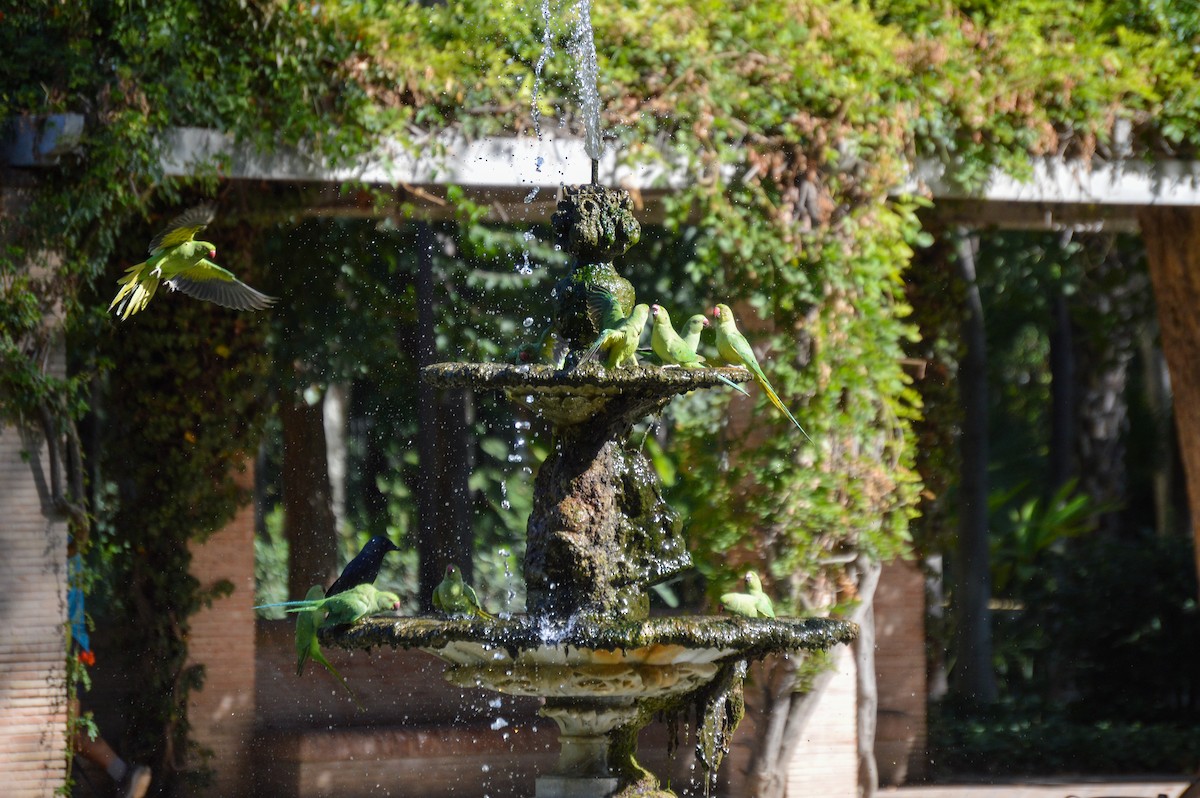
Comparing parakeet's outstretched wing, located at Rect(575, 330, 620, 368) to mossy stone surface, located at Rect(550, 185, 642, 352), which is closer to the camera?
parakeet's outstretched wing, located at Rect(575, 330, 620, 368)

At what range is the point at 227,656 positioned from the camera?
833 cm

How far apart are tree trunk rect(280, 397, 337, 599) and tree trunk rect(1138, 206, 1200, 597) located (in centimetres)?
554

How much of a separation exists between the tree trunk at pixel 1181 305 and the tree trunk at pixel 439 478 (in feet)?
14.1

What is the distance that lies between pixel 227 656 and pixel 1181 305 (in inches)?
224

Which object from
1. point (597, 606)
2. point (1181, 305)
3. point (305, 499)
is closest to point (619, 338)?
point (597, 606)

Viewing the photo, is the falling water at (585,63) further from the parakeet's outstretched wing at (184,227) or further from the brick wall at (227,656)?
the brick wall at (227,656)

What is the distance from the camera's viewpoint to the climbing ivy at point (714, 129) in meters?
6.41

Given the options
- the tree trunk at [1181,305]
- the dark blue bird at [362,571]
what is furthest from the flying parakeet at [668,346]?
the tree trunk at [1181,305]

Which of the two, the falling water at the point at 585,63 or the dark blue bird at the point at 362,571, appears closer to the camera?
the dark blue bird at the point at 362,571

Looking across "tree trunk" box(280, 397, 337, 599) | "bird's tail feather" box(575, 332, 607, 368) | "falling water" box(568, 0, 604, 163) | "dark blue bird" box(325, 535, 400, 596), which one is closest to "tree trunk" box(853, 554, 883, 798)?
"falling water" box(568, 0, 604, 163)

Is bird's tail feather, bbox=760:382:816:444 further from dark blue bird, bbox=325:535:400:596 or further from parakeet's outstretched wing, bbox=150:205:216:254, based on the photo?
parakeet's outstretched wing, bbox=150:205:216:254

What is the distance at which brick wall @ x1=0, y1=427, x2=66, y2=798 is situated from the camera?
21.2 ft

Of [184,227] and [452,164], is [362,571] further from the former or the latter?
[452,164]

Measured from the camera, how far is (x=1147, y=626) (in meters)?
11.1
